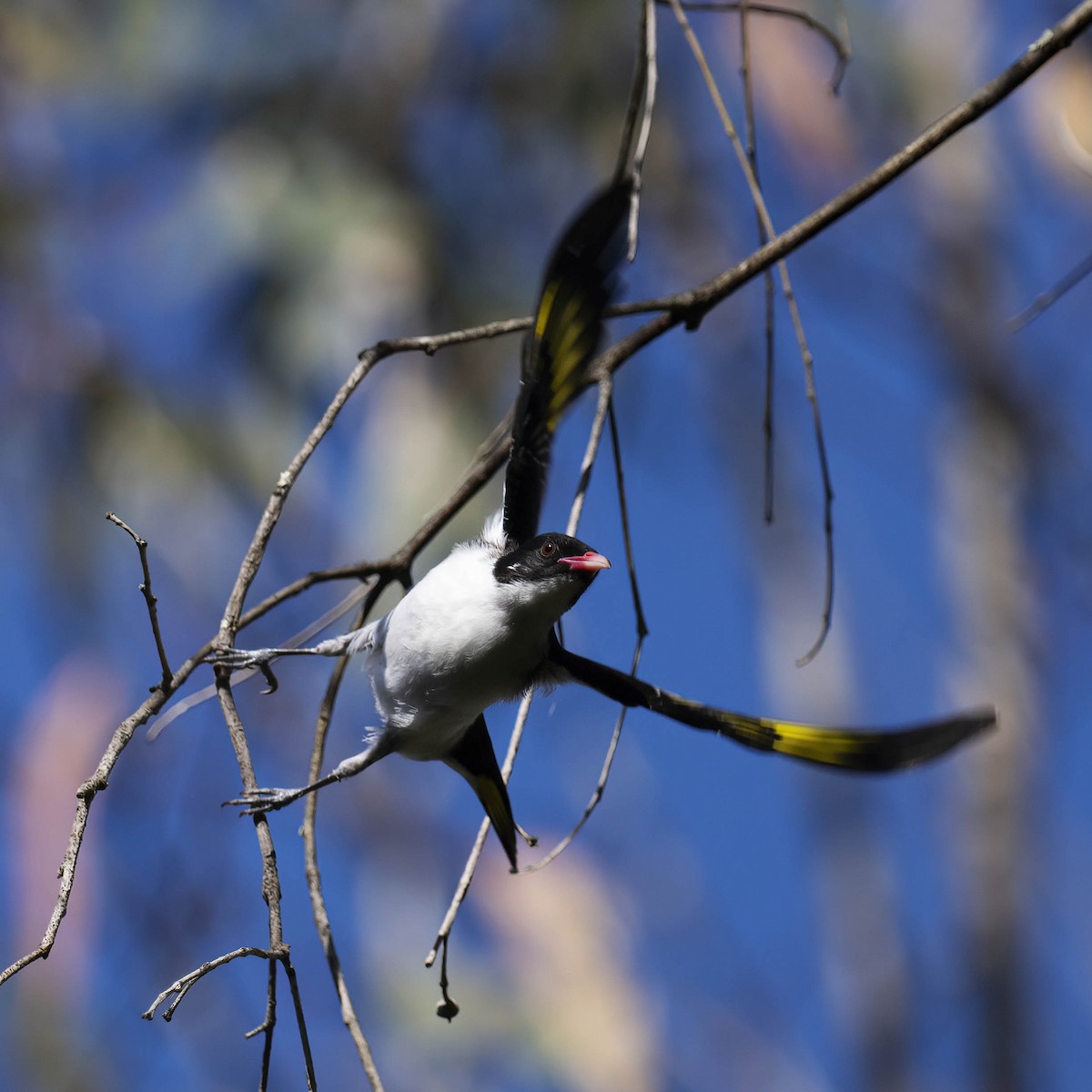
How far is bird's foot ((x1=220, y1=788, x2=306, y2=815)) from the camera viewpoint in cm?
169

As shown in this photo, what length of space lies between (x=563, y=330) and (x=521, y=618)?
436mm

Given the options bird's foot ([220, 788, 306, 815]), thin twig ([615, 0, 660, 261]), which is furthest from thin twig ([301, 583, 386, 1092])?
thin twig ([615, 0, 660, 261])

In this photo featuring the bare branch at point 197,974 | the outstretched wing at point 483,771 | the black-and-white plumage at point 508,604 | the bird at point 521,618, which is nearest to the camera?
the bare branch at point 197,974

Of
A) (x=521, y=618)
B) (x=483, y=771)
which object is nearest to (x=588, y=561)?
(x=521, y=618)

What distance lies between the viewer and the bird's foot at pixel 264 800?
1.69 m

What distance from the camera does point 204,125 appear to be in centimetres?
566

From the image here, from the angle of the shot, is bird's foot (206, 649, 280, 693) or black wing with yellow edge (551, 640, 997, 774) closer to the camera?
black wing with yellow edge (551, 640, 997, 774)

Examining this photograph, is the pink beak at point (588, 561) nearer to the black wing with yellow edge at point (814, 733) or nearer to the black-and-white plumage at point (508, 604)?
the black-and-white plumage at point (508, 604)

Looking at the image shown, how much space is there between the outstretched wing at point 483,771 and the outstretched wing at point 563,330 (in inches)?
18.1

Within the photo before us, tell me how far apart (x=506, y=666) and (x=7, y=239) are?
4635 mm

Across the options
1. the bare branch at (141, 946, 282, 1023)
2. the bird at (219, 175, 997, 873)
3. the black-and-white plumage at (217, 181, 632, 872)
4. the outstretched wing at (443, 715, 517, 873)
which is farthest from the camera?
the outstretched wing at (443, 715, 517, 873)

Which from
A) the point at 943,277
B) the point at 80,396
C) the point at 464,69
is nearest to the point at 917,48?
the point at 943,277

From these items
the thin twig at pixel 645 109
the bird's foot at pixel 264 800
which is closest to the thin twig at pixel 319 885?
the bird's foot at pixel 264 800

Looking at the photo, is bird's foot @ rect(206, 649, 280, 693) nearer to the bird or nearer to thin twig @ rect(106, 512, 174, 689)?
the bird
